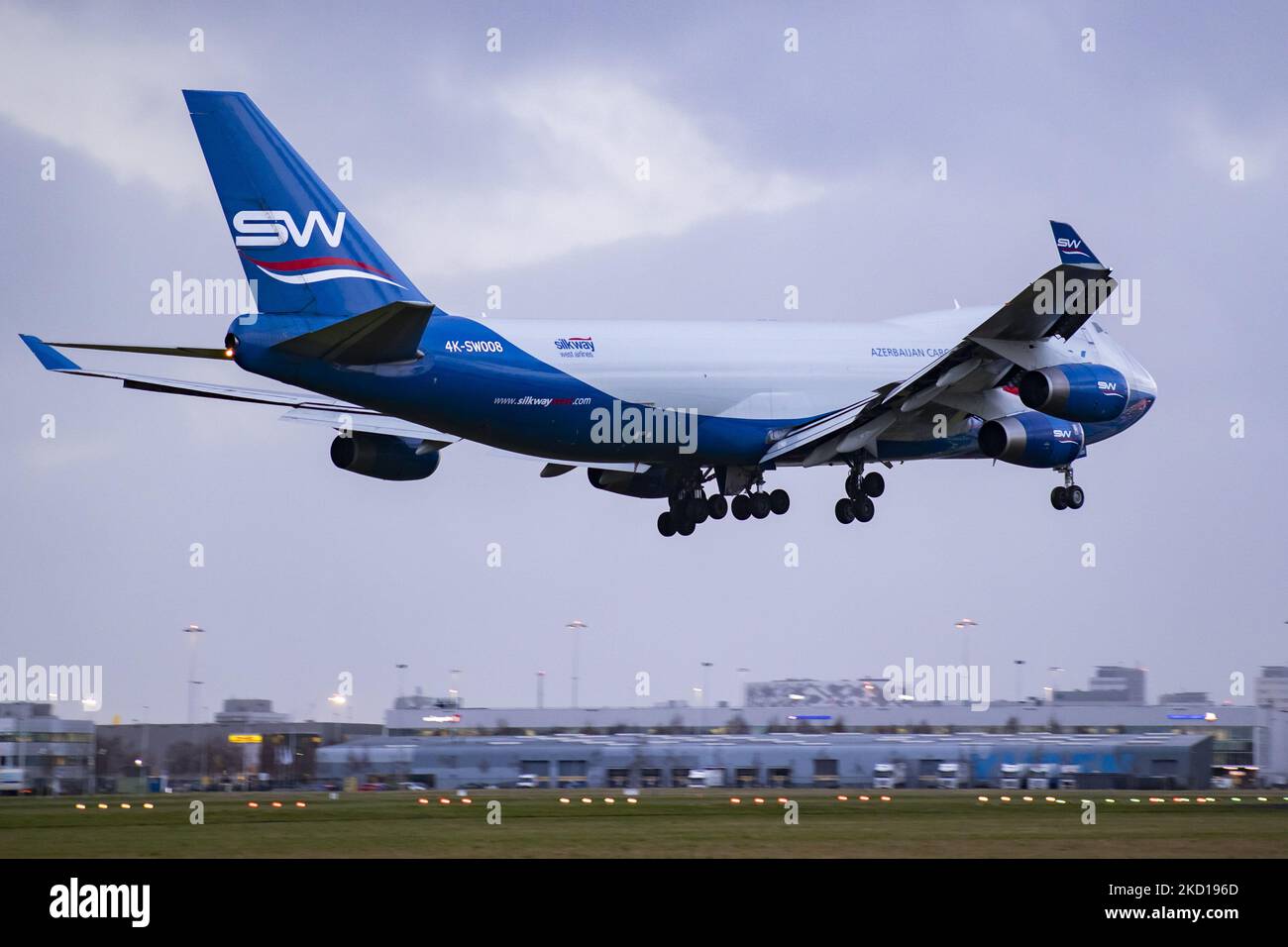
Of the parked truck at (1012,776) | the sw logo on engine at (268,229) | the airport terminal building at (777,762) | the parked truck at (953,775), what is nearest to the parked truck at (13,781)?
the airport terminal building at (777,762)

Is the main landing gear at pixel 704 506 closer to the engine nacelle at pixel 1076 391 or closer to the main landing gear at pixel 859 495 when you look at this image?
the main landing gear at pixel 859 495

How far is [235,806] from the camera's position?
130 feet

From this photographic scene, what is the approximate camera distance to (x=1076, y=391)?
4459cm

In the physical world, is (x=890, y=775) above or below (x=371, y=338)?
below

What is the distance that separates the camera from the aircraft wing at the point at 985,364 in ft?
138

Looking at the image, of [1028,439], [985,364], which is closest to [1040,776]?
[1028,439]

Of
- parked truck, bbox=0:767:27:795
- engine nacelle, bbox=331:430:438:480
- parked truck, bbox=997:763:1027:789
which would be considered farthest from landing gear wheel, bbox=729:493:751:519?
parked truck, bbox=0:767:27:795

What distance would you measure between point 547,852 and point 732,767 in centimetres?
1823

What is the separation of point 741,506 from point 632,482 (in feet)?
10.6

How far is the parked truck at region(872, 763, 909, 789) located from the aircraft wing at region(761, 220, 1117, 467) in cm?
789

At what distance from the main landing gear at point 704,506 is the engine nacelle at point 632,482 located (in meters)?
0.95

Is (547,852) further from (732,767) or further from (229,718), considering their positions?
(229,718)

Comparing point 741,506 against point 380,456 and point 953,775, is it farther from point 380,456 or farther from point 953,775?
point 380,456
